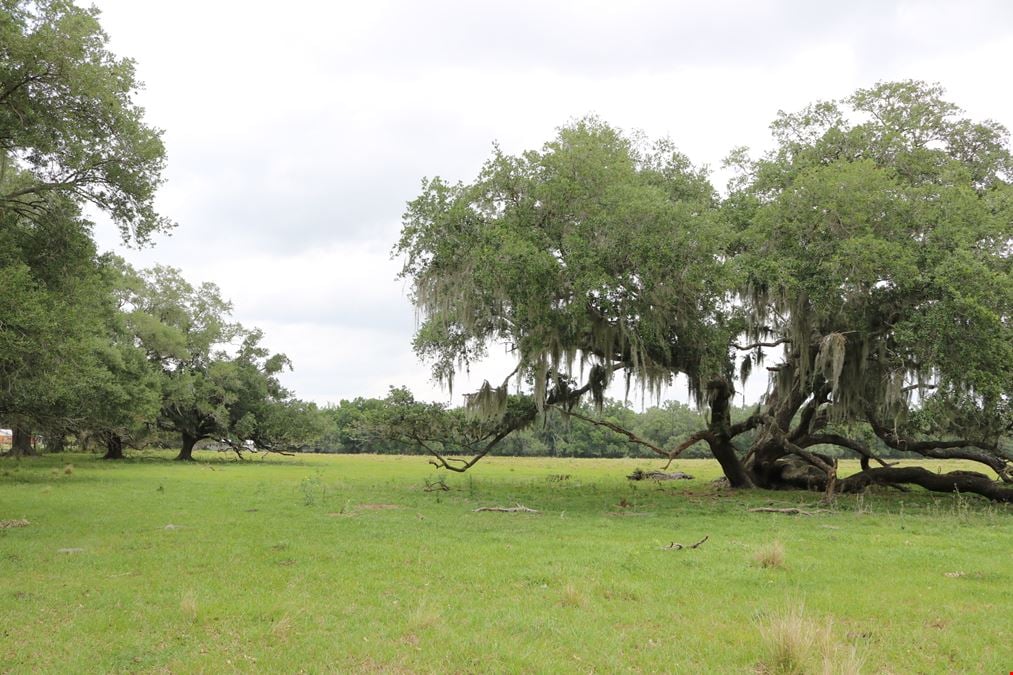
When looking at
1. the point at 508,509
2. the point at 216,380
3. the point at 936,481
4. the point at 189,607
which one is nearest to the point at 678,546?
the point at 508,509

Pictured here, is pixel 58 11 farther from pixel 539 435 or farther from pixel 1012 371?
pixel 539 435

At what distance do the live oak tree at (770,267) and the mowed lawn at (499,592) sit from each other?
4117 mm

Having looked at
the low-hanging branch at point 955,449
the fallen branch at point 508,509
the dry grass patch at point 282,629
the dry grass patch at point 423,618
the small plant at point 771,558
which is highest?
the low-hanging branch at point 955,449

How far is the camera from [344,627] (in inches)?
264

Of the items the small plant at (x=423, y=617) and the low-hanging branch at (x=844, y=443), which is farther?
the low-hanging branch at (x=844, y=443)

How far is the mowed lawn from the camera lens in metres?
5.87

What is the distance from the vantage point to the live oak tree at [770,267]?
14.8 meters

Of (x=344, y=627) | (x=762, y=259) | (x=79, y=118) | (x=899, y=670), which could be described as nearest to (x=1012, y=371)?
(x=762, y=259)

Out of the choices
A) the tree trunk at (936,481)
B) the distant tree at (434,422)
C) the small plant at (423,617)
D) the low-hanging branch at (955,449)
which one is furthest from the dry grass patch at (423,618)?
the tree trunk at (936,481)

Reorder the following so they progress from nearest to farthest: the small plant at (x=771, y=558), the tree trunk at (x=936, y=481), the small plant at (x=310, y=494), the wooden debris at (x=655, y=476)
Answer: the small plant at (x=771, y=558) < the small plant at (x=310, y=494) < the tree trunk at (x=936, y=481) < the wooden debris at (x=655, y=476)

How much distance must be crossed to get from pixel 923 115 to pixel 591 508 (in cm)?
1514

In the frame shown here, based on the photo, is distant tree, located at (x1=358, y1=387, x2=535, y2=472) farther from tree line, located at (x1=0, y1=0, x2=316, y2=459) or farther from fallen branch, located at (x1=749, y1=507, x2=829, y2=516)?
tree line, located at (x1=0, y1=0, x2=316, y2=459)

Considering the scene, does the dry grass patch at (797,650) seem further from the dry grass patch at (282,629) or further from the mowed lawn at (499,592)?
the dry grass patch at (282,629)

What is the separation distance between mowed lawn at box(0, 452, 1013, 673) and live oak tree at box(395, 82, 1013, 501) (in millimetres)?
4117
